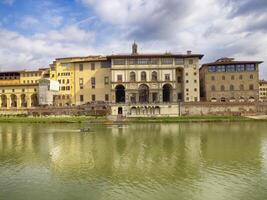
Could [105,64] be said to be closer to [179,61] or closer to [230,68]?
[179,61]

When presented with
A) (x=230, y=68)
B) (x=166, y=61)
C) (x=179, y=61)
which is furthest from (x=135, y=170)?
(x=230, y=68)

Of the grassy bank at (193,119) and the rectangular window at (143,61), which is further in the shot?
the rectangular window at (143,61)

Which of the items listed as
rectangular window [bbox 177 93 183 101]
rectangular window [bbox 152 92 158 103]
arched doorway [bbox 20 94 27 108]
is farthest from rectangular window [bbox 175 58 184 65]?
arched doorway [bbox 20 94 27 108]

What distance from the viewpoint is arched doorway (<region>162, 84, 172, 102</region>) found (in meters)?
89.9

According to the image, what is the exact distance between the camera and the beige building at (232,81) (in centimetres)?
9038

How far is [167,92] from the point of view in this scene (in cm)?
9338

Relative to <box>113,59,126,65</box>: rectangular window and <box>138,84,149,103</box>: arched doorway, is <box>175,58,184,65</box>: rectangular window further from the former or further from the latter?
<box>113,59,126,65</box>: rectangular window

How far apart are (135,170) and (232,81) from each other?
72.2 m

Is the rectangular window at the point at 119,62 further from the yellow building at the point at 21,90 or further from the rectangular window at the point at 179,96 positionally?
the yellow building at the point at 21,90

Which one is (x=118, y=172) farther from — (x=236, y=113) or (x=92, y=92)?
(x=92, y=92)

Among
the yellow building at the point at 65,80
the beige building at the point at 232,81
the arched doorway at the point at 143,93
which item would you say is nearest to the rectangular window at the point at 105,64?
the yellow building at the point at 65,80

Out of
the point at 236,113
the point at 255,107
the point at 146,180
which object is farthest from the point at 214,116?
the point at 146,180

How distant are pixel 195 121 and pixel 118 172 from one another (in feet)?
163

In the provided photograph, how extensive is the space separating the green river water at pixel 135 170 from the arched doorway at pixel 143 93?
164ft
